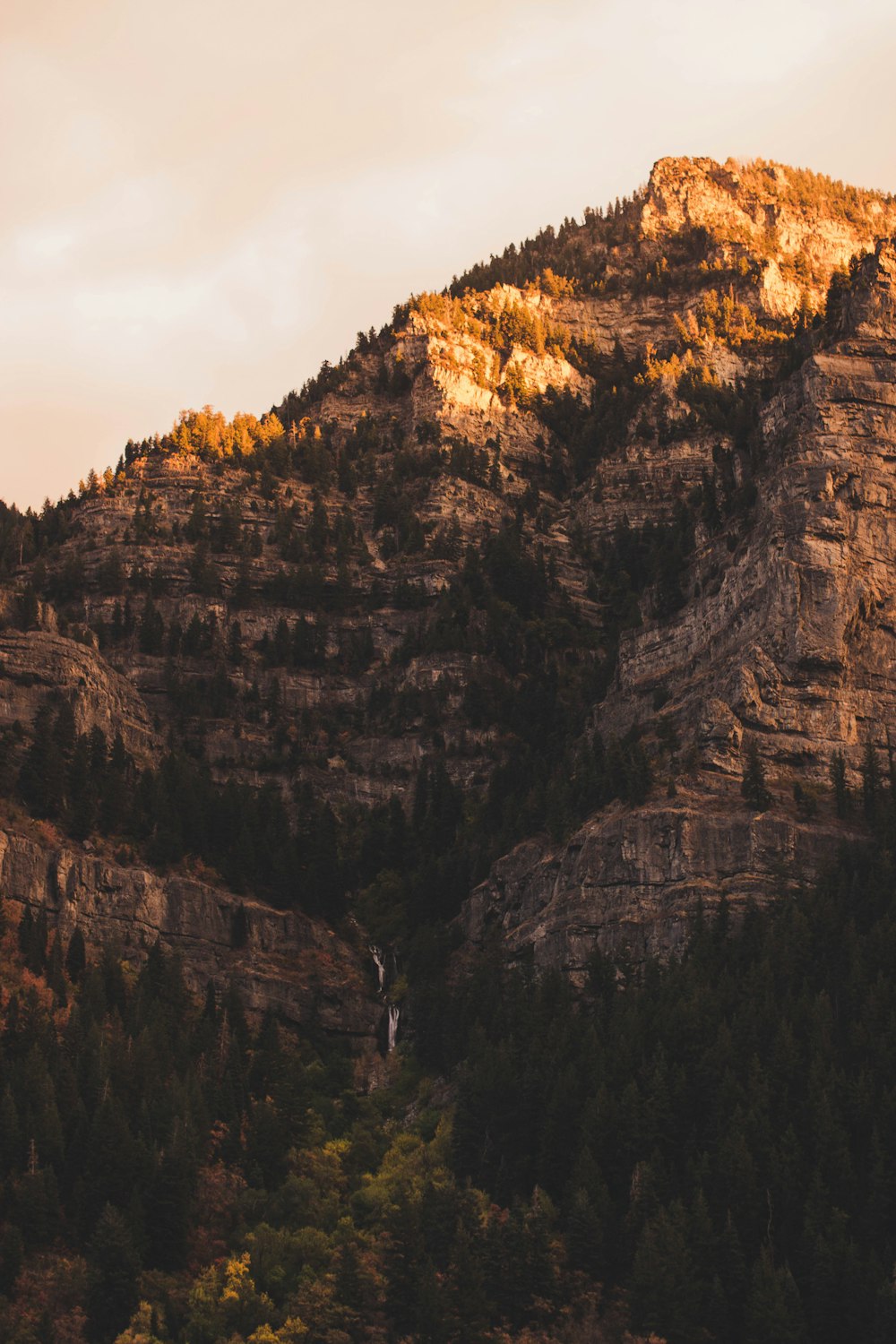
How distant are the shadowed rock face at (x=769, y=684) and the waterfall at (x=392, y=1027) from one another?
9809 mm

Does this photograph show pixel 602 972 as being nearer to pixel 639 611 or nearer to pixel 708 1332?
pixel 708 1332

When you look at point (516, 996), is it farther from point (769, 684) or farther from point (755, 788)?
point (769, 684)

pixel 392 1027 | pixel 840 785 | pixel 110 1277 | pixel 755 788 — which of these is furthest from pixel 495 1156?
pixel 840 785

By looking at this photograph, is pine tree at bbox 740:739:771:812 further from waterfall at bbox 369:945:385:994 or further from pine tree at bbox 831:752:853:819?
waterfall at bbox 369:945:385:994

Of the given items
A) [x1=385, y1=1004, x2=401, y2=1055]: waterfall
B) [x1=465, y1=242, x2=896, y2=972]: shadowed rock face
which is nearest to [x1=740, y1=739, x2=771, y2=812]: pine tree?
[x1=465, y1=242, x2=896, y2=972]: shadowed rock face

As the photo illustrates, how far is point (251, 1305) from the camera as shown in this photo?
420 ft

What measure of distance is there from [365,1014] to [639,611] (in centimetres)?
4663

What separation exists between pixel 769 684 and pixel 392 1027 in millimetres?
36943

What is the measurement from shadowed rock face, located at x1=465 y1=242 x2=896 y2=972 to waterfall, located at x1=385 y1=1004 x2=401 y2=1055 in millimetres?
9809

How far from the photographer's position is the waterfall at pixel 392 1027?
167625mm

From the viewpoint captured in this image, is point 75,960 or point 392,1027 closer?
point 75,960

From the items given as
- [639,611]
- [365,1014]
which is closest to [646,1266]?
[365,1014]

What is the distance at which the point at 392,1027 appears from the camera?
557 ft

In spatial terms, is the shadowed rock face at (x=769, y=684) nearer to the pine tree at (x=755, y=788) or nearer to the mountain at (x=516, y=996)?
the mountain at (x=516, y=996)
